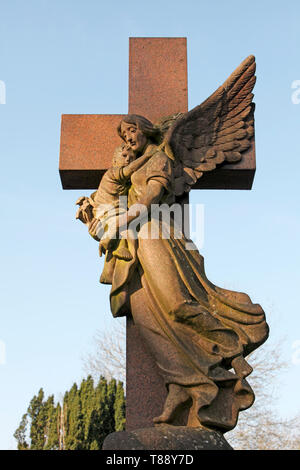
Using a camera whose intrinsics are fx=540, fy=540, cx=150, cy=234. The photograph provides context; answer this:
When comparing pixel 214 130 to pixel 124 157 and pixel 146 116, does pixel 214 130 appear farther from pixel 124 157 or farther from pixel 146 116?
pixel 124 157

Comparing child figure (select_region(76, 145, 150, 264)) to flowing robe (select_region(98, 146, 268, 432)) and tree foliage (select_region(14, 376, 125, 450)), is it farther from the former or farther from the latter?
tree foliage (select_region(14, 376, 125, 450))

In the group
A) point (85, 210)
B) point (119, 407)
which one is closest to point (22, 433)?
point (119, 407)

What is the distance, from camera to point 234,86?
4.65m

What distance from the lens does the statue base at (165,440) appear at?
3041 millimetres

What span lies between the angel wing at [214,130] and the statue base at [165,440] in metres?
1.92

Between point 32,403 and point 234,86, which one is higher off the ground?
point 234,86

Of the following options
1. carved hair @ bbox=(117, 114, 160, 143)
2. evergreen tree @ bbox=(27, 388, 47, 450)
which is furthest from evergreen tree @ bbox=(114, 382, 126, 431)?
carved hair @ bbox=(117, 114, 160, 143)

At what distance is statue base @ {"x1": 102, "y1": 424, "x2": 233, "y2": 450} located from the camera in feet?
9.98

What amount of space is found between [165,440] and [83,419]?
13558 millimetres

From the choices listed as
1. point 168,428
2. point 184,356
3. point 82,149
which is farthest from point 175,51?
point 168,428

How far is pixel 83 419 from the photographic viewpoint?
15.8m

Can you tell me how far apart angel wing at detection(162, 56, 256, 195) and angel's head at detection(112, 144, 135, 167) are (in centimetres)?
28
